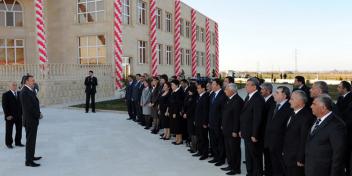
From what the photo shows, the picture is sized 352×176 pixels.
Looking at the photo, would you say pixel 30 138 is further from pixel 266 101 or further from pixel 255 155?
pixel 266 101

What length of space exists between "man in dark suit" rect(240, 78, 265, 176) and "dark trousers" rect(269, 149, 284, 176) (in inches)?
15.8

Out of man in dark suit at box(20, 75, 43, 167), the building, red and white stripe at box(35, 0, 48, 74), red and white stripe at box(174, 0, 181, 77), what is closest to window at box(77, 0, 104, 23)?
the building

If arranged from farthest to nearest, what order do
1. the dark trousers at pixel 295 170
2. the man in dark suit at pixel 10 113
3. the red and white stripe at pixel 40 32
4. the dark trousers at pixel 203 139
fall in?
the red and white stripe at pixel 40 32, the man in dark suit at pixel 10 113, the dark trousers at pixel 203 139, the dark trousers at pixel 295 170

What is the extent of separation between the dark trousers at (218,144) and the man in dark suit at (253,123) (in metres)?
1.35

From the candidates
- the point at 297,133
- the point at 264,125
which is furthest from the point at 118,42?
the point at 297,133

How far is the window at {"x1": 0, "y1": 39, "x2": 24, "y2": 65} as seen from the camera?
30359 millimetres

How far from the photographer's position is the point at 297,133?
559 cm

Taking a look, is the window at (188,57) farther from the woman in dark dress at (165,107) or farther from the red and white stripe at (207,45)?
the woman in dark dress at (165,107)

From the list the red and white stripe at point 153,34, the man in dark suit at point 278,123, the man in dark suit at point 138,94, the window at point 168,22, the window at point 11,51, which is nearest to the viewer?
the man in dark suit at point 278,123

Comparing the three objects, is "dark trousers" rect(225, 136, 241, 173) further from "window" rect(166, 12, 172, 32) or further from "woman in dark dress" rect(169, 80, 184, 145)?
"window" rect(166, 12, 172, 32)

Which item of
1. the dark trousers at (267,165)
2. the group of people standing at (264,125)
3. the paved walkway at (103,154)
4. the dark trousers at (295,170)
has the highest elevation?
the group of people standing at (264,125)

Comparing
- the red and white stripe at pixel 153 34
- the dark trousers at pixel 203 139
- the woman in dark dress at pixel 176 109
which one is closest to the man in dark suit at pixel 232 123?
the dark trousers at pixel 203 139

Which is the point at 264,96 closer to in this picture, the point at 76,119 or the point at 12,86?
the point at 12,86

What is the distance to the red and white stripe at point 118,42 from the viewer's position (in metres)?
27.0
